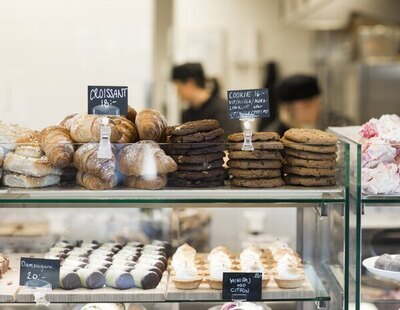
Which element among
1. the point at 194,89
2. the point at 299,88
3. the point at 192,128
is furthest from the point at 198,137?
the point at 194,89

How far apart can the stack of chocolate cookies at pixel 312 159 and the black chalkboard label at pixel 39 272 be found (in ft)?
2.46

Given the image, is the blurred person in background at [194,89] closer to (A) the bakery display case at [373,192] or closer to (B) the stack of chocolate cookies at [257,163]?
Answer: (A) the bakery display case at [373,192]

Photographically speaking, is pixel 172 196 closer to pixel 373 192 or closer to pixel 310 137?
pixel 310 137

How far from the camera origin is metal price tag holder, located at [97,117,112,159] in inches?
87.6

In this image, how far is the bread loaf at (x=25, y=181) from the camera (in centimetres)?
225

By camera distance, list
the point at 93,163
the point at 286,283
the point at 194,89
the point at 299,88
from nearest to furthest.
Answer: the point at 93,163, the point at 286,283, the point at 299,88, the point at 194,89

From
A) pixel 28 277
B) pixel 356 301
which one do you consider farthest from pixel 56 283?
pixel 356 301

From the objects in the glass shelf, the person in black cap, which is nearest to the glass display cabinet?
the glass shelf

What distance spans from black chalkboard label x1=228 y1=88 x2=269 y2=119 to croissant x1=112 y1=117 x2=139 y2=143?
0.30m

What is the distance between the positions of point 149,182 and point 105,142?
0.17 m

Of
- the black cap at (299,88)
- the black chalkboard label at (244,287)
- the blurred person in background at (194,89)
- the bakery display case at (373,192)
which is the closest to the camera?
the bakery display case at (373,192)

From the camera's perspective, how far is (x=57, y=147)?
88.0 inches

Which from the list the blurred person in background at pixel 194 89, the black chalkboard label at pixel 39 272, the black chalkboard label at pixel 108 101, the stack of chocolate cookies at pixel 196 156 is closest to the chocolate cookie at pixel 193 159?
the stack of chocolate cookies at pixel 196 156

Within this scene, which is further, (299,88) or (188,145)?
(299,88)
